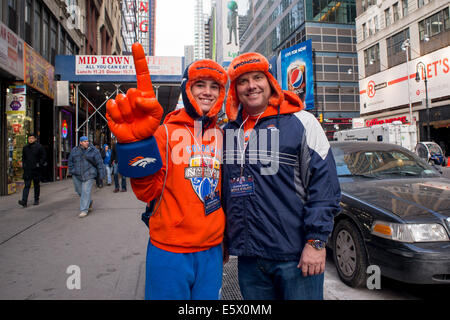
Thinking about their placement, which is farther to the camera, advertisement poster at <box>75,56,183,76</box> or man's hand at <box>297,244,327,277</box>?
advertisement poster at <box>75,56,183,76</box>

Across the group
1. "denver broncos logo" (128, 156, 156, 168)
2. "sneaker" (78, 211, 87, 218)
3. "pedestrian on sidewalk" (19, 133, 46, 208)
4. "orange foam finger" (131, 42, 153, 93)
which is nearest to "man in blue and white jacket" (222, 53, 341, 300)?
"denver broncos logo" (128, 156, 156, 168)

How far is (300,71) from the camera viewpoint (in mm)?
15539

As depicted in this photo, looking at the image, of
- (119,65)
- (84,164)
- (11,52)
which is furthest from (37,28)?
(84,164)

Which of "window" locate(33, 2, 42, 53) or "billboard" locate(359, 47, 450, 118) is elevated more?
"billboard" locate(359, 47, 450, 118)

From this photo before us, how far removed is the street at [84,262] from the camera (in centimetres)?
321

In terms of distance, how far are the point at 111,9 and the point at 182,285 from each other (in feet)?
113

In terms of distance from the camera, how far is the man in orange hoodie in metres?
1.55

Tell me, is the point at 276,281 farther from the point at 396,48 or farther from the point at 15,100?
the point at 396,48

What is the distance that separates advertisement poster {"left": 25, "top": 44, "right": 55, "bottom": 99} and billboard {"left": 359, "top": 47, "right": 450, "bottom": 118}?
31014mm

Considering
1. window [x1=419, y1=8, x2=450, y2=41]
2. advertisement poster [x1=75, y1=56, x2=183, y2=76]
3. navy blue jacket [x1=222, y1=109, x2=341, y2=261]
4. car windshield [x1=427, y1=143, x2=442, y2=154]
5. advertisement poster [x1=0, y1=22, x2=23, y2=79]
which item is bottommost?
navy blue jacket [x1=222, y1=109, x2=341, y2=261]

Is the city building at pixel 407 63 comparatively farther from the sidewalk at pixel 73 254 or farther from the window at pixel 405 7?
the sidewalk at pixel 73 254

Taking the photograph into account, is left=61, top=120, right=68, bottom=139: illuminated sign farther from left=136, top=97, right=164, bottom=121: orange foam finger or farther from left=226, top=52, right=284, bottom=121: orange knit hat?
left=136, top=97, right=164, bottom=121: orange foam finger
